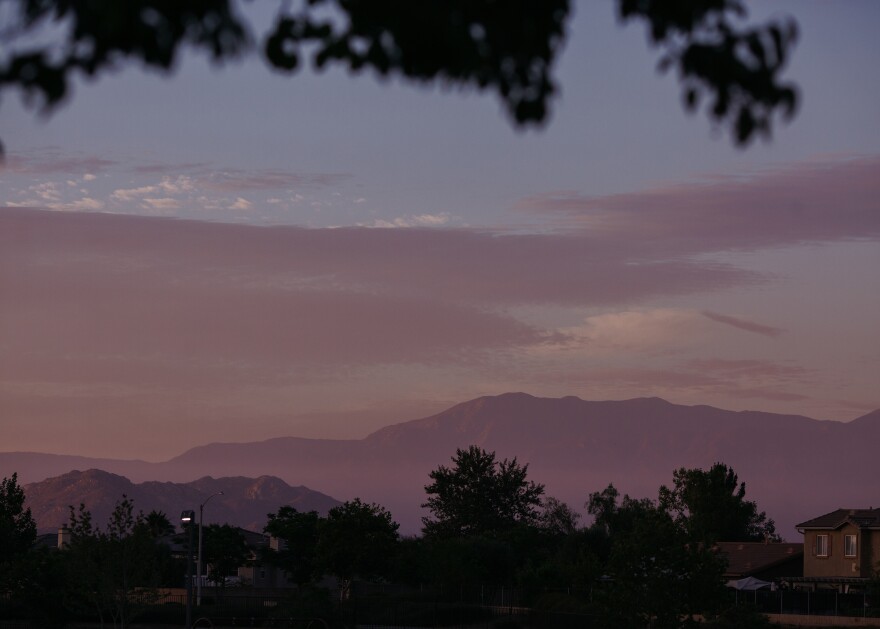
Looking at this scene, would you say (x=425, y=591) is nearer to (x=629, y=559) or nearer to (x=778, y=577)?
(x=778, y=577)

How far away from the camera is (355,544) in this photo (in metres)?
81.6

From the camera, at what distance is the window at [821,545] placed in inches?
3177

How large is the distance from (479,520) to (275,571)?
30413mm

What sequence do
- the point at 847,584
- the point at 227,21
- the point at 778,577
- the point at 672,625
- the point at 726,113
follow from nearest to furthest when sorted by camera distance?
the point at 227,21 → the point at 726,113 → the point at 672,625 → the point at 847,584 → the point at 778,577

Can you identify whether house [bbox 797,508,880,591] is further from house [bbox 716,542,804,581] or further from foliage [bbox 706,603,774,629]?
foliage [bbox 706,603,774,629]

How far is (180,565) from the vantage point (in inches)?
3974

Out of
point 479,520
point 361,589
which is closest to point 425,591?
point 361,589

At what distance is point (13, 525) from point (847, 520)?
52868 mm

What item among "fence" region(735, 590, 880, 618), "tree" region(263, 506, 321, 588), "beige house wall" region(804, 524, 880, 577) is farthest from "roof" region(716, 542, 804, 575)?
"tree" region(263, 506, 321, 588)

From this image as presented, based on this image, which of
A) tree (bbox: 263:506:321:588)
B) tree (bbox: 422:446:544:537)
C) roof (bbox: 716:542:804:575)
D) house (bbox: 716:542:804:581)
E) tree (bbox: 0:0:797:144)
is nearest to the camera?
tree (bbox: 0:0:797:144)

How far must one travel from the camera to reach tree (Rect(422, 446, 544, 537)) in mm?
143250

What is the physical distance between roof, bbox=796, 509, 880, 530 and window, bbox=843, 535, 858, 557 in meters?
0.88

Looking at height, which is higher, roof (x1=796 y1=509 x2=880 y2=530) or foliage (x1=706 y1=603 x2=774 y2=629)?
roof (x1=796 y1=509 x2=880 y2=530)

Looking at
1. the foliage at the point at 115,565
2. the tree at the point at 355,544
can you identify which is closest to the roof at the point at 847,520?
the tree at the point at 355,544
